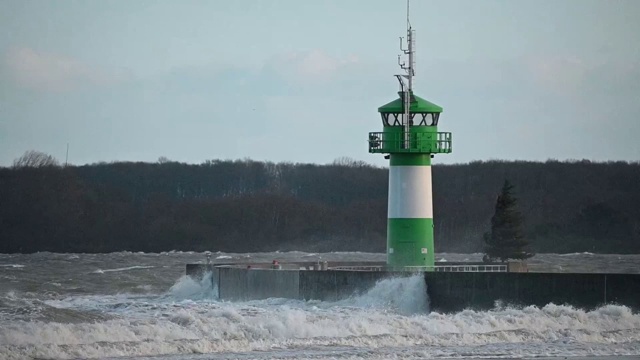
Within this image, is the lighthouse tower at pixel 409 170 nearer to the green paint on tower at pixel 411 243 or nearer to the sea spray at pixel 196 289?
the green paint on tower at pixel 411 243

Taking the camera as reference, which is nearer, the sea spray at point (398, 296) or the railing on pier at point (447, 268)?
the sea spray at point (398, 296)

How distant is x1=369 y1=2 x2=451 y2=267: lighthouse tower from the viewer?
34.8 m

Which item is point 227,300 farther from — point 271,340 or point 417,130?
point 271,340

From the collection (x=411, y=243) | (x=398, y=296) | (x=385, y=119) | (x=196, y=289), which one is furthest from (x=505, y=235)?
(x=398, y=296)

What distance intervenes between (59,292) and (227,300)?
836 centimetres

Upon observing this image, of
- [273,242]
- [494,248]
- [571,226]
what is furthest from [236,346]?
[273,242]

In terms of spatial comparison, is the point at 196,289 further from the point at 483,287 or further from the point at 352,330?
the point at 352,330

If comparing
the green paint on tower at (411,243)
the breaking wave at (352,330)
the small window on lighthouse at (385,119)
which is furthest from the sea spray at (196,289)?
the small window on lighthouse at (385,119)

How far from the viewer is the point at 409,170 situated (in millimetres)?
34875

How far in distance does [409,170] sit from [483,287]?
14.4ft

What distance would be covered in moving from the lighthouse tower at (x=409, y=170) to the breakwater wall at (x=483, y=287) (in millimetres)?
1661

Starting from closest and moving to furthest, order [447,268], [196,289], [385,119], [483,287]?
[483,287] → [385,119] → [447,268] → [196,289]

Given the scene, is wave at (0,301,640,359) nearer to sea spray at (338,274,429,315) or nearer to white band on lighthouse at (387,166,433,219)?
sea spray at (338,274,429,315)

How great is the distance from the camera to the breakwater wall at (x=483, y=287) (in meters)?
30.8
